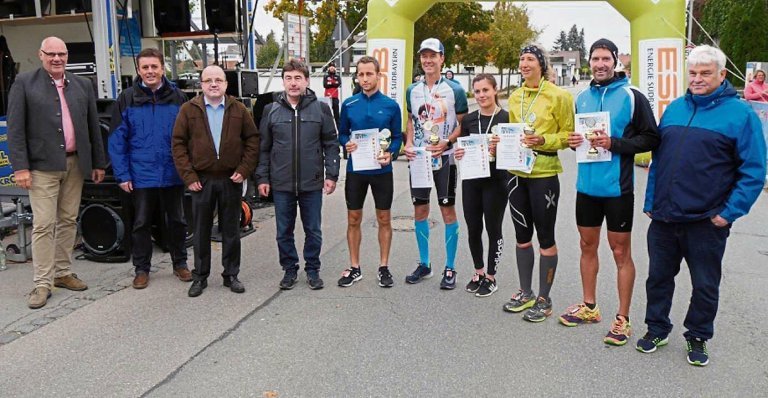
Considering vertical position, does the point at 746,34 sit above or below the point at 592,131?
above

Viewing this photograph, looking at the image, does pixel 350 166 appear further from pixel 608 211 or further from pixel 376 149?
pixel 608 211

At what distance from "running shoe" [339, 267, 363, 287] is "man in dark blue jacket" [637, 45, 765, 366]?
→ 2.56 meters

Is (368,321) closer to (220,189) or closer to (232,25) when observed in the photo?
(220,189)

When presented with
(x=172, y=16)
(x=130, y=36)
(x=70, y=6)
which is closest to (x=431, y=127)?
(x=172, y=16)

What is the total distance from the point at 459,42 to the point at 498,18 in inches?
928

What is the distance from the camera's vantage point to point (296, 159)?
221 inches

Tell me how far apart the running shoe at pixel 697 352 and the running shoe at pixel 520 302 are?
128 centimetres

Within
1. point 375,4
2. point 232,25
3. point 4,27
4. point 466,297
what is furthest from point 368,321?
point 4,27

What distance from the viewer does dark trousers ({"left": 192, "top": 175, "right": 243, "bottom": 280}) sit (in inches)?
223

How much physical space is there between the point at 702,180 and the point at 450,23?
2932 centimetres

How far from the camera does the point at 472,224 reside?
18.2ft

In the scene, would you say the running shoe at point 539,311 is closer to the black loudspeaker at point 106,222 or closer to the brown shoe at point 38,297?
the brown shoe at point 38,297

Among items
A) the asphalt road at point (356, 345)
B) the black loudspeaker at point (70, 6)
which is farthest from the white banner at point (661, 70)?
the black loudspeaker at point (70, 6)

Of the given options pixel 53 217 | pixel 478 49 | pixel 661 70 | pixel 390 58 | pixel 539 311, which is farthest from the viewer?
pixel 478 49
